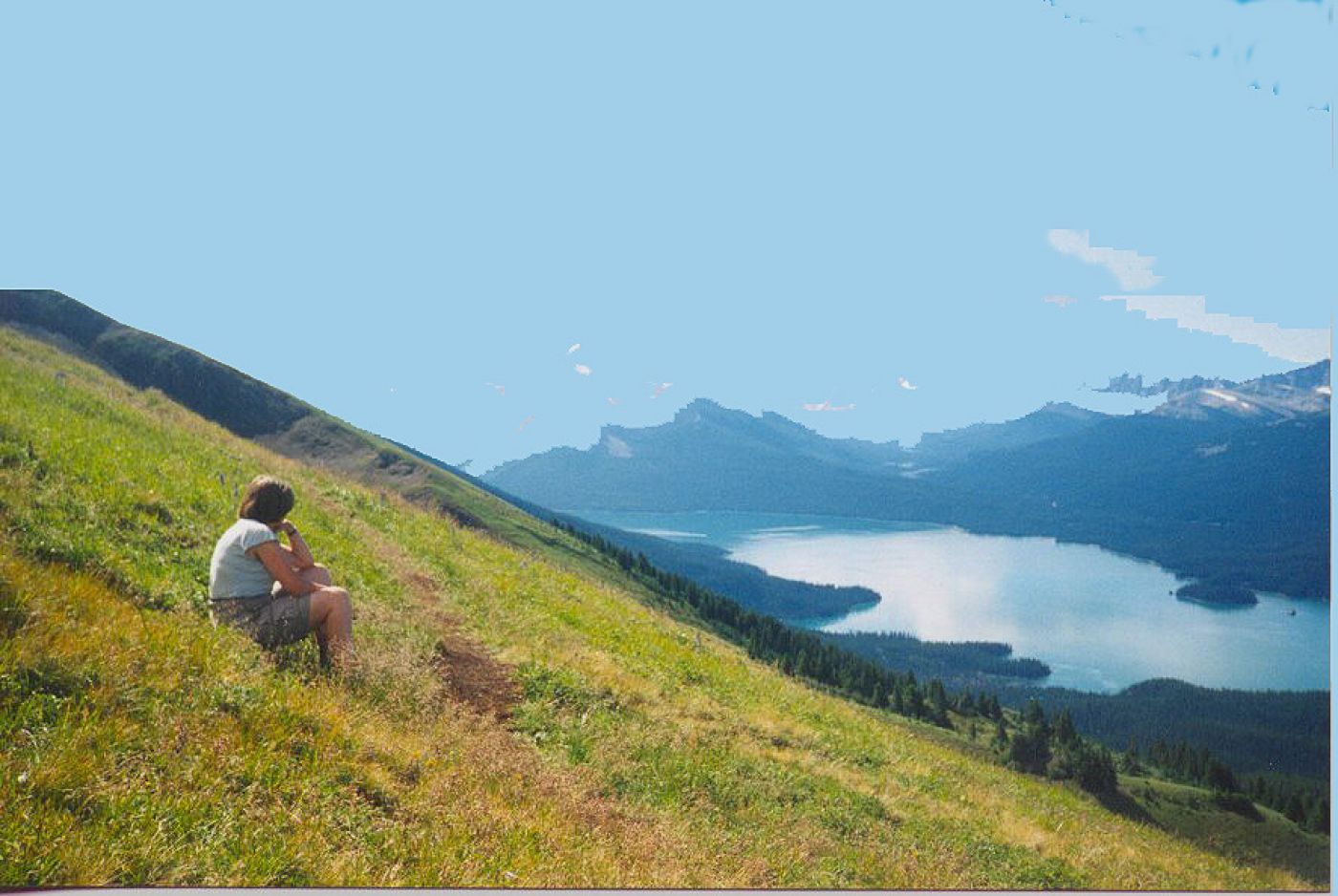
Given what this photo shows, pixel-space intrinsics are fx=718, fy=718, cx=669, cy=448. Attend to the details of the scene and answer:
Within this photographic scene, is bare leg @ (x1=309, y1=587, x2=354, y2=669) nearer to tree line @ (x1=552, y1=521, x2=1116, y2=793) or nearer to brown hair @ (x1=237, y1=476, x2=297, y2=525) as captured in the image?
brown hair @ (x1=237, y1=476, x2=297, y2=525)

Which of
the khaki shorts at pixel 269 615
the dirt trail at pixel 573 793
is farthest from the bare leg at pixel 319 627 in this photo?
the dirt trail at pixel 573 793

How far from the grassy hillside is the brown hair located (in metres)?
0.86

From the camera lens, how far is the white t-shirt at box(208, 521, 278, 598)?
568 cm

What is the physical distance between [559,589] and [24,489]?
29.4 ft

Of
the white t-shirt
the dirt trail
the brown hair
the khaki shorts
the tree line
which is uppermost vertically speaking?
the brown hair

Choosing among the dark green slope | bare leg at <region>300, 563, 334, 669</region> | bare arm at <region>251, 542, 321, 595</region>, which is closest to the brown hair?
bare arm at <region>251, 542, 321, 595</region>

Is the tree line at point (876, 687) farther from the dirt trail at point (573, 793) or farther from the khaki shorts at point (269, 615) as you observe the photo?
the khaki shorts at point (269, 615)

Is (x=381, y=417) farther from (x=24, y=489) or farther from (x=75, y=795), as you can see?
(x=75, y=795)

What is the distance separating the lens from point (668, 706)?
28.8 ft

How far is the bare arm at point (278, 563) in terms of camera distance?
565 cm

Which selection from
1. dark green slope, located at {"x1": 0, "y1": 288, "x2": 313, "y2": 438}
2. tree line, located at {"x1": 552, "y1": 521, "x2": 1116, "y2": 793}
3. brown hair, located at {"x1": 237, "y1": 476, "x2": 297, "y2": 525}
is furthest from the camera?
tree line, located at {"x1": 552, "y1": 521, "x2": 1116, "y2": 793}

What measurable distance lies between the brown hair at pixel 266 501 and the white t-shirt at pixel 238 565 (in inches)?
8.0

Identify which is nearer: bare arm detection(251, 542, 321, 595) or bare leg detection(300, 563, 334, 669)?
bare arm detection(251, 542, 321, 595)

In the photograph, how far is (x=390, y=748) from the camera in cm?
492
